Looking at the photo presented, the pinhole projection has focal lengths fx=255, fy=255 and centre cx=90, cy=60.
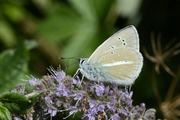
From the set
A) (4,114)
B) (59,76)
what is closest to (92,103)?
(59,76)

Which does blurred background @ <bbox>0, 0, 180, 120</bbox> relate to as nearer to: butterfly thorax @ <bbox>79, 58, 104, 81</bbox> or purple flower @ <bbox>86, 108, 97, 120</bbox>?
butterfly thorax @ <bbox>79, 58, 104, 81</bbox>

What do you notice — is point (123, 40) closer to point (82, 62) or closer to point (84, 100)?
point (82, 62)

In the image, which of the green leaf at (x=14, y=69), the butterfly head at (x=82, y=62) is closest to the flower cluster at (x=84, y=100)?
the green leaf at (x=14, y=69)

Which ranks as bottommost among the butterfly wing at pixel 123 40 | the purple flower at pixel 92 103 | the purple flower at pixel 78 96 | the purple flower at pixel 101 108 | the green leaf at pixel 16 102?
the green leaf at pixel 16 102

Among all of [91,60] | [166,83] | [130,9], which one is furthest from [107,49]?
[166,83]

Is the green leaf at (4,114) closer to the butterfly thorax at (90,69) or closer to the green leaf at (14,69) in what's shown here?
the green leaf at (14,69)

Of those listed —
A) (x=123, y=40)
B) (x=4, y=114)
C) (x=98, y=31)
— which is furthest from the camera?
(x=98, y=31)
